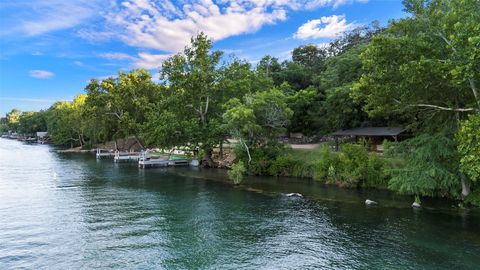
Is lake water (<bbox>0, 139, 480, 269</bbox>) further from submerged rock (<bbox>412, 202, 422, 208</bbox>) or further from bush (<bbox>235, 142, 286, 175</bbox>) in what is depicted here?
bush (<bbox>235, 142, 286, 175</bbox>)

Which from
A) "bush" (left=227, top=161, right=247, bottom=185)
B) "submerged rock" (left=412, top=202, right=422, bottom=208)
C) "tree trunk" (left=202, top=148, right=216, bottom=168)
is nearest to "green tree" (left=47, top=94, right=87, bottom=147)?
"tree trunk" (left=202, top=148, right=216, bottom=168)

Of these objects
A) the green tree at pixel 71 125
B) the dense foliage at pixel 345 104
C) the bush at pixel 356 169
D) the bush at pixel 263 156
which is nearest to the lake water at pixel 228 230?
the bush at pixel 356 169

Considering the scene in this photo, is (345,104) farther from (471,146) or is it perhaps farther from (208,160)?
(471,146)

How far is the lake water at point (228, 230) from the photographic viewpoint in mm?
14086

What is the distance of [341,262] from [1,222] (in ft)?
64.4

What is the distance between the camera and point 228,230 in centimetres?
1808

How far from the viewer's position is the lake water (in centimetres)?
1409

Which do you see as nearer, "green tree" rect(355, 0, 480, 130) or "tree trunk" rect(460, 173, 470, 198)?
"green tree" rect(355, 0, 480, 130)

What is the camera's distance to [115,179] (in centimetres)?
3597

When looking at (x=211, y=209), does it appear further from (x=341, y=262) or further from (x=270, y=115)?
(x=270, y=115)

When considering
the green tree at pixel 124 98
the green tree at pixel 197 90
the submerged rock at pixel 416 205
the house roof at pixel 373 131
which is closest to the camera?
the submerged rock at pixel 416 205

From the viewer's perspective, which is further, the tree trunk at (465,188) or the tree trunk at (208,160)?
the tree trunk at (208,160)

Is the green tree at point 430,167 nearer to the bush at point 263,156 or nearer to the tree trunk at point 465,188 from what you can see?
the tree trunk at point 465,188

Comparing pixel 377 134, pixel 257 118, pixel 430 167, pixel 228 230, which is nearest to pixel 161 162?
pixel 257 118
